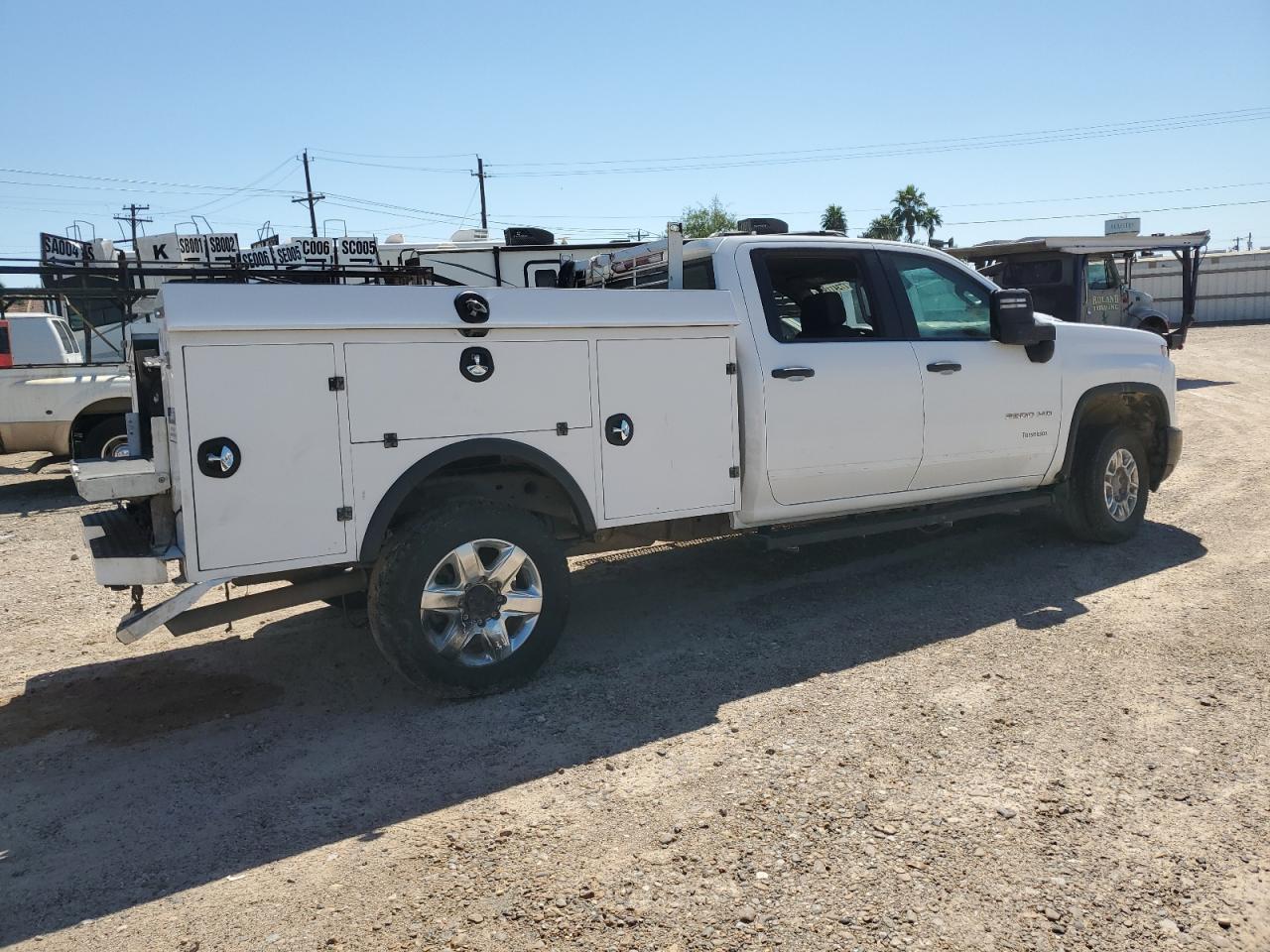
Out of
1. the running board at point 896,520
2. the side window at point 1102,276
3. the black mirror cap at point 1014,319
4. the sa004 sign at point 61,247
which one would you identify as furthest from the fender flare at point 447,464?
the side window at point 1102,276

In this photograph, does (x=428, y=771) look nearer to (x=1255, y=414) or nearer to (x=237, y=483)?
(x=237, y=483)

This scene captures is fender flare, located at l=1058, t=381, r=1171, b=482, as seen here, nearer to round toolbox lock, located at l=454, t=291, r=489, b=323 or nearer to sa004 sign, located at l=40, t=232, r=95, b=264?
round toolbox lock, located at l=454, t=291, r=489, b=323

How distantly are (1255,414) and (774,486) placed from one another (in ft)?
35.7

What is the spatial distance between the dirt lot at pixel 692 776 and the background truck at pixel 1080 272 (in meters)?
11.9

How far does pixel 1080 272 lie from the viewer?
17234mm

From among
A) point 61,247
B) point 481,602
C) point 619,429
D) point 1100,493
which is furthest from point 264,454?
point 61,247

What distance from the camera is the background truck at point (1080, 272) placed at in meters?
17.1

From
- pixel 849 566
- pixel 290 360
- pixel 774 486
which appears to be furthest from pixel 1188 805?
pixel 290 360

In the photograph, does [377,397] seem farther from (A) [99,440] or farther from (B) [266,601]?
(A) [99,440]

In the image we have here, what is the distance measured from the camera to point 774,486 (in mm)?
5457

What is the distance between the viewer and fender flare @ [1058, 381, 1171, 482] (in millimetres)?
6723

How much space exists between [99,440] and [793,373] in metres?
9.09

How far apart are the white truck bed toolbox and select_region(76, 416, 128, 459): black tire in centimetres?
732

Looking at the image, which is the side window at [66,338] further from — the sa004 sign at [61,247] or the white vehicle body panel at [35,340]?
the sa004 sign at [61,247]
